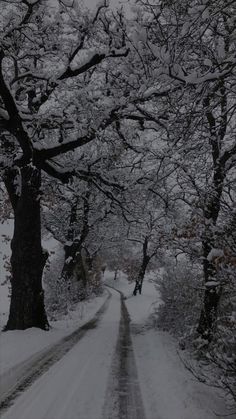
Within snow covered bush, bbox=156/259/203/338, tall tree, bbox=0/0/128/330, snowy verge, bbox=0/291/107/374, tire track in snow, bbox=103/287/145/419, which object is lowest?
tire track in snow, bbox=103/287/145/419

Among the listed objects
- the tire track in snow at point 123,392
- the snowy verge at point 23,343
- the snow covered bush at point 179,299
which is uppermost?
the snow covered bush at point 179,299

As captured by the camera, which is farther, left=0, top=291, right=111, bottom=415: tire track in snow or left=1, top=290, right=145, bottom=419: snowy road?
left=0, top=291, right=111, bottom=415: tire track in snow

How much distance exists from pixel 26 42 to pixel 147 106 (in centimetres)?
415

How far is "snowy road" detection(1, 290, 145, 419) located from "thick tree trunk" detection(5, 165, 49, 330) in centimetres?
314

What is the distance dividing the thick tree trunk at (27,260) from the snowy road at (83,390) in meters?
3.14

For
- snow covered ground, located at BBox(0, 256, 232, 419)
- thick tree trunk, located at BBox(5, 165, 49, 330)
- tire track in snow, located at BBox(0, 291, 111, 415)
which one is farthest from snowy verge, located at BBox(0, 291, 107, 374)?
thick tree trunk, located at BBox(5, 165, 49, 330)

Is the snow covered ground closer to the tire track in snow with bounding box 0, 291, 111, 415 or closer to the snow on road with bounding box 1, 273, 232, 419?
the snow on road with bounding box 1, 273, 232, 419

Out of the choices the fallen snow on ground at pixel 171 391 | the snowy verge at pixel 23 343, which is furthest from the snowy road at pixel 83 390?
the snowy verge at pixel 23 343

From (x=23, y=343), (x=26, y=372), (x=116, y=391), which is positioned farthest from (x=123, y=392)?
(x=23, y=343)

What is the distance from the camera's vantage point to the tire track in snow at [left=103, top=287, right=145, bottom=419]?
605 cm

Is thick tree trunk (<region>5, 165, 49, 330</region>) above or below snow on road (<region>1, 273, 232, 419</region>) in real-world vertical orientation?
above

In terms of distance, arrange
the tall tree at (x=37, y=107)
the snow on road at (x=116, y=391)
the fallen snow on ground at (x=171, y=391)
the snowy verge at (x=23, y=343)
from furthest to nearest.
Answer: the tall tree at (x=37, y=107)
the snowy verge at (x=23, y=343)
the fallen snow on ground at (x=171, y=391)
the snow on road at (x=116, y=391)

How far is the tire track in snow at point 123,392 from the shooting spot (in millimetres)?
6052

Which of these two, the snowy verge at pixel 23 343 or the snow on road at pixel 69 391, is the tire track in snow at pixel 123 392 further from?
the snowy verge at pixel 23 343
